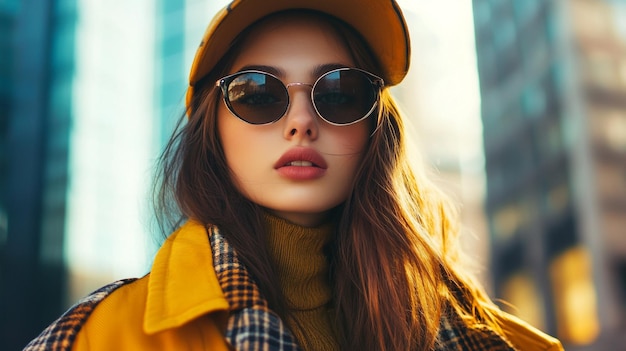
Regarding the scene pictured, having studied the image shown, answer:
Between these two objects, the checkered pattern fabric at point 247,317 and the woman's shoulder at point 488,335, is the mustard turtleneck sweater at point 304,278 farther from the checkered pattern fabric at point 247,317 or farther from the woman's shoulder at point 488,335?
the woman's shoulder at point 488,335

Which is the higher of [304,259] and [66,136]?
[66,136]

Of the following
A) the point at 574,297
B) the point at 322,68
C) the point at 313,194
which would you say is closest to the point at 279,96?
the point at 322,68

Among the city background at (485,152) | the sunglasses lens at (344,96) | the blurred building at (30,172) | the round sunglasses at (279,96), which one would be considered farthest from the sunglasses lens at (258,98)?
the blurred building at (30,172)

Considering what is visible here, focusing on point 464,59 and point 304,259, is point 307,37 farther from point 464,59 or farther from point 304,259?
point 464,59

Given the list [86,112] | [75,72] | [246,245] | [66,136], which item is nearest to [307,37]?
[246,245]

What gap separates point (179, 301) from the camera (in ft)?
5.56

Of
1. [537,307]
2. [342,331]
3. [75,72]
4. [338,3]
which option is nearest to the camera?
[342,331]

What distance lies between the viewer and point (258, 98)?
2.06m

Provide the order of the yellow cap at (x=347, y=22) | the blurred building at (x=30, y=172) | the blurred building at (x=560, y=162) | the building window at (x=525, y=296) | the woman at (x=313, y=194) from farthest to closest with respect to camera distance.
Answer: the building window at (x=525, y=296) < the blurred building at (x=560, y=162) < the blurred building at (x=30, y=172) < the yellow cap at (x=347, y=22) < the woman at (x=313, y=194)

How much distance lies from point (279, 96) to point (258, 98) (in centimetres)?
6

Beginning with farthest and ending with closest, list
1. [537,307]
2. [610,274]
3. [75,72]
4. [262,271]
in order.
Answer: [537,307] → [610,274] → [75,72] → [262,271]

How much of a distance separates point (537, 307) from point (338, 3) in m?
26.7

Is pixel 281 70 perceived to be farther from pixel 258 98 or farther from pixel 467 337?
pixel 467 337

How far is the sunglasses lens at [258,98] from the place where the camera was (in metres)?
2.06
